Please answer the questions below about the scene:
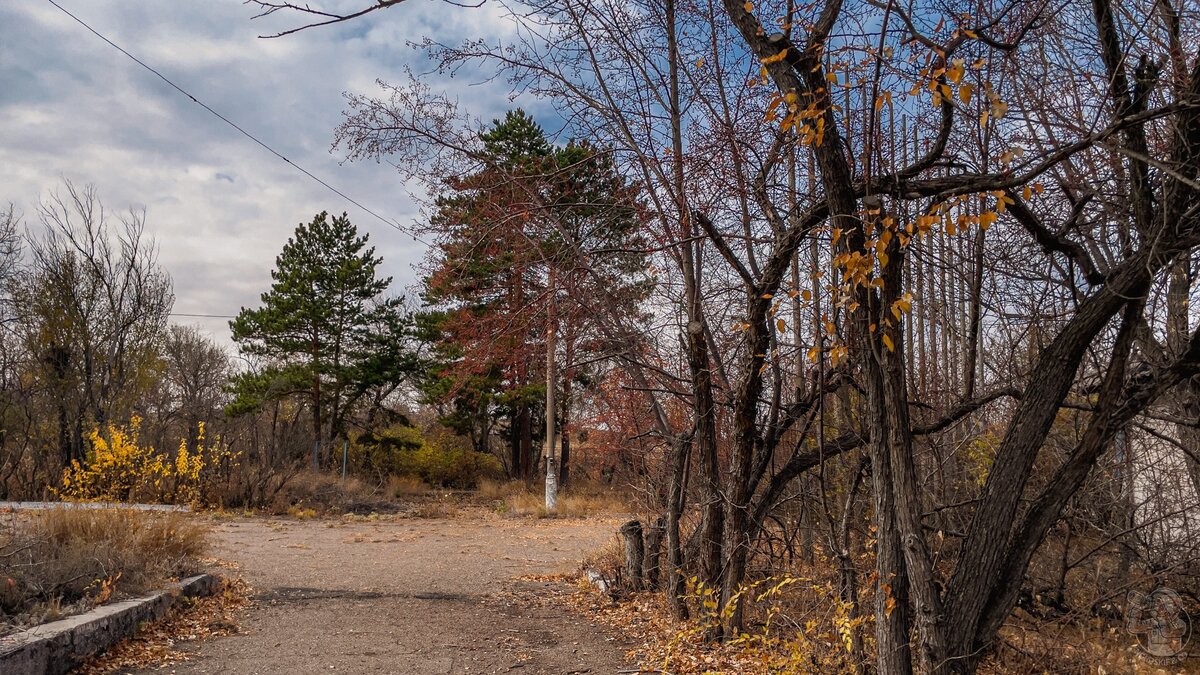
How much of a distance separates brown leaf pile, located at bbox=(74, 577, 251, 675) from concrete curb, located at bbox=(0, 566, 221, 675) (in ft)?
0.24

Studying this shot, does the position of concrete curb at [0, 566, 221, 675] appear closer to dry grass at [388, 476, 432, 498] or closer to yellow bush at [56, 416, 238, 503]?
yellow bush at [56, 416, 238, 503]

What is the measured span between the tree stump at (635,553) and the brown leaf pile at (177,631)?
3.52m

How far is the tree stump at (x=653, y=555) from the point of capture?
7.78m

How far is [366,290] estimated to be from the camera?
1108 inches

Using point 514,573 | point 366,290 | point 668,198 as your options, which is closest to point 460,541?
point 514,573

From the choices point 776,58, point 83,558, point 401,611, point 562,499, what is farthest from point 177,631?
point 562,499

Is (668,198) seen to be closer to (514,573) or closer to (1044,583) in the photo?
(1044,583)

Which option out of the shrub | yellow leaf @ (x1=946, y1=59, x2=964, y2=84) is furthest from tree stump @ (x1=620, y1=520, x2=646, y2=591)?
the shrub

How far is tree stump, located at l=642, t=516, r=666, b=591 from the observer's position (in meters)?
7.78

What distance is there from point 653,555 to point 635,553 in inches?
7.7

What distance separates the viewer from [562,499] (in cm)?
2066

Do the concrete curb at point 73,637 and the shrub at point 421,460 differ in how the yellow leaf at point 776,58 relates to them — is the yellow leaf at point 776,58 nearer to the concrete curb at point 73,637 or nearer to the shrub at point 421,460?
the concrete curb at point 73,637

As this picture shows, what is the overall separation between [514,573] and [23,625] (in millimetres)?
5706

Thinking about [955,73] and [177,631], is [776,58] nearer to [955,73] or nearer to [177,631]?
[955,73]
